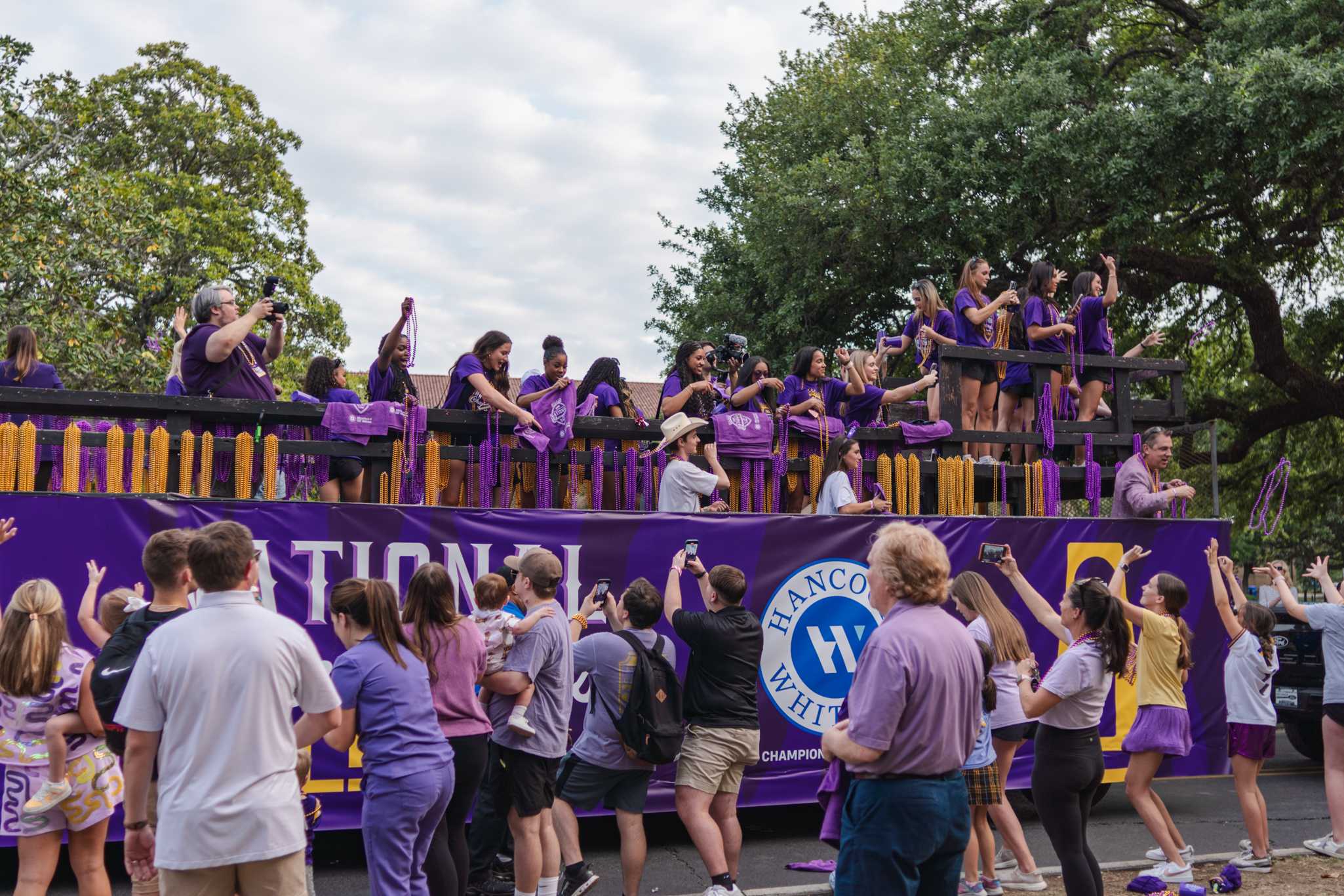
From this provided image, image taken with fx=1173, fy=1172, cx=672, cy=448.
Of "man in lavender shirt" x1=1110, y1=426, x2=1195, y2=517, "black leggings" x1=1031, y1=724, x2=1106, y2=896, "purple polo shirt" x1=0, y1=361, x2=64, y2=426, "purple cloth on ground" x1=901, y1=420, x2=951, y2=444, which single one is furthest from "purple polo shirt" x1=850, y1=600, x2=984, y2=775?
"man in lavender shirt" x1=1110, y1=426, x2=1195, y2=517

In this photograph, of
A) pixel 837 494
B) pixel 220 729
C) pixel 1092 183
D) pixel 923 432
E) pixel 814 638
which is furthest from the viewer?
pixel 1092 183

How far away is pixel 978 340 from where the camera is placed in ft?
31.1

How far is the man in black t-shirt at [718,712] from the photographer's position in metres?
6.15

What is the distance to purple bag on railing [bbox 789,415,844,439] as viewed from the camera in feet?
27.8

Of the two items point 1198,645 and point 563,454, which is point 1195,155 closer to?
point 1198,645

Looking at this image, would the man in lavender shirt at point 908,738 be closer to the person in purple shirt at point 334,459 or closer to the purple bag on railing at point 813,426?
the person in purple shirt at point 334,459

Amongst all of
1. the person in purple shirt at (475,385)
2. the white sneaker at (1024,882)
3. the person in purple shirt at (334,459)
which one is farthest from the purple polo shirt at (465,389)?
the white sneaker at (1024,882)

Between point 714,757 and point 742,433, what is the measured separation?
269 centimetres

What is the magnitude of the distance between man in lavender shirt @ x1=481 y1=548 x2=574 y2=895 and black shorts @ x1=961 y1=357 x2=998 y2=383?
4505mm

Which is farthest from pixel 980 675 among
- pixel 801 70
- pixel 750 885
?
pixel 801 70

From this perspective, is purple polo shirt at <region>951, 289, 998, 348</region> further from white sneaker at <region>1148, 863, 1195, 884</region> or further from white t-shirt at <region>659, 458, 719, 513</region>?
white sneaker at <region>1148, 863, 1195, 884</region>

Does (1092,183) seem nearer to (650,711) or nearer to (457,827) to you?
(650,711)

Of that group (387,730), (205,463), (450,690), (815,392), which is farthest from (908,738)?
(815,392)

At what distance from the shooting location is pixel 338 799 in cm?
680
